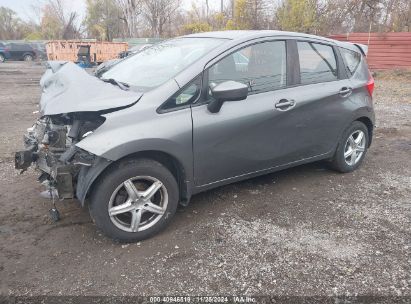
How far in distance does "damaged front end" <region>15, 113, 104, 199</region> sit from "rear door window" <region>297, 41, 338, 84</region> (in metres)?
2.28

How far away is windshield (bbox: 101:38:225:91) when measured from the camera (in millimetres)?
3520

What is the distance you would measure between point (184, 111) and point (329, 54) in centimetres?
217

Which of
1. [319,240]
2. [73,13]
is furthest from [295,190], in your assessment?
[73,13]

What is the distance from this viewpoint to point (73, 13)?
53438mm

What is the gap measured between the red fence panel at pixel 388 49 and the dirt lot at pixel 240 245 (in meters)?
16.3

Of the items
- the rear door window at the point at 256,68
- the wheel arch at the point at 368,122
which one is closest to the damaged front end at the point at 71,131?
the rear door window at the point at 256,68

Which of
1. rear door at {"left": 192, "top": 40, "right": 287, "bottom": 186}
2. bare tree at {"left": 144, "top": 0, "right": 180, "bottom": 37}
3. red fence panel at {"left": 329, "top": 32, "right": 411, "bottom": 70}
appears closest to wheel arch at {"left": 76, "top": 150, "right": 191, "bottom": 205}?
rear door at {"left": 192, "top": 40, "right": 287, "bottom": 186}

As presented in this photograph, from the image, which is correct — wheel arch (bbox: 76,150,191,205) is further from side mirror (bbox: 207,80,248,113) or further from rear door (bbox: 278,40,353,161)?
rear door (bbox: 278,40,353,161)

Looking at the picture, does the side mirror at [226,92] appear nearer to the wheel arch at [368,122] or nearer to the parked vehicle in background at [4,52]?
the wheel arch at [368,122]

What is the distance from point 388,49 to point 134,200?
1931 cm

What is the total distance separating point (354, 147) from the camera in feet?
15.9

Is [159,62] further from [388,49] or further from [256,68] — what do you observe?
[388,49]

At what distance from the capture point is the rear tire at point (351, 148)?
15.3ft

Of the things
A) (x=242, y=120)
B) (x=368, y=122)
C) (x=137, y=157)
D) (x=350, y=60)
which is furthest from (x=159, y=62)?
(x=368, y=122)
